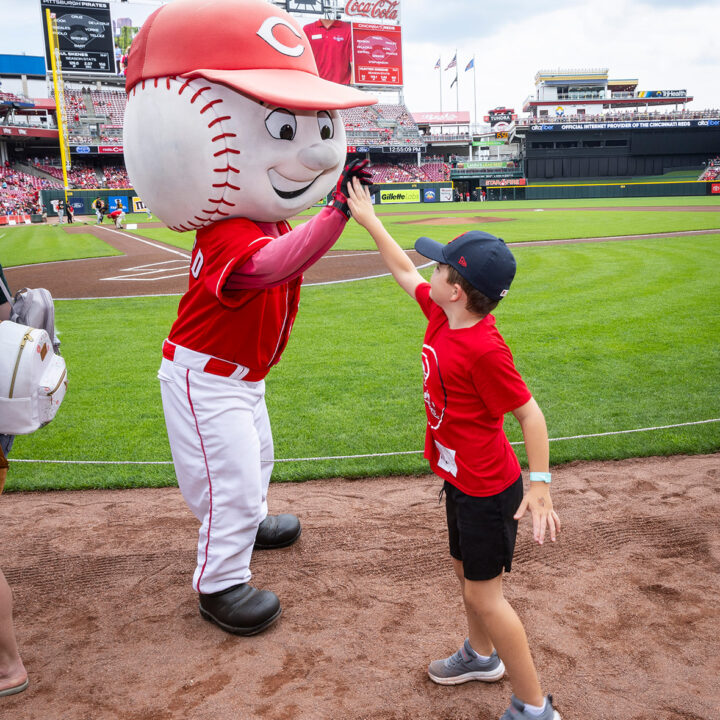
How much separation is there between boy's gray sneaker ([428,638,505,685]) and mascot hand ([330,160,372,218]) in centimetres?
181

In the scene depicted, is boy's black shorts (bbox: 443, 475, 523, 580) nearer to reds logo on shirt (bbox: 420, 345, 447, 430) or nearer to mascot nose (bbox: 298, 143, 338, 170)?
reds logo on shirt (bbox: 420, 345, 447, 430)

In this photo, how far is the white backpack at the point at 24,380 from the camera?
2.55 metres

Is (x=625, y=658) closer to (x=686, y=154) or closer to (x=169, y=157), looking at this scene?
(x=169, y=157)

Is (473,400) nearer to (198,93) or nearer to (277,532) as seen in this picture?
(198,93)

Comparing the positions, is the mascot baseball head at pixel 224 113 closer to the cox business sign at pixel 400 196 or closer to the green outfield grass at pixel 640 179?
the cox business sign at pixel 400 196

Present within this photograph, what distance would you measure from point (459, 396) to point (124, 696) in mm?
1789

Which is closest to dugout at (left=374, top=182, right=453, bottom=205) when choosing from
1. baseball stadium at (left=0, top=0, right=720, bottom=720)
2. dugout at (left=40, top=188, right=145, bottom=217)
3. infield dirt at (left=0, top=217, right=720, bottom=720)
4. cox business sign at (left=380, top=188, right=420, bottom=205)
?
cox business sign at (left=380, top=188, right=420, bottom=205)

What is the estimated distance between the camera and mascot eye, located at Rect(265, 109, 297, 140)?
2.77 metres

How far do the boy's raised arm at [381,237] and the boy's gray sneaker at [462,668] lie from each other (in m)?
1.46

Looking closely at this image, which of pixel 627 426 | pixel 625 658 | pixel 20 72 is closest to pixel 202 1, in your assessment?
pixel 625 658

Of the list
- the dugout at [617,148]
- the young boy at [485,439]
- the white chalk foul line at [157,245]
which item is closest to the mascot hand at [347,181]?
the young boy at [485,439]

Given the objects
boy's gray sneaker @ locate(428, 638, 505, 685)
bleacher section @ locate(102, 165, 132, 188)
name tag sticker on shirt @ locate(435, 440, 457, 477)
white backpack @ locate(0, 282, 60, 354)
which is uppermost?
bleacher section @ locate(102, 165, 132, 188)

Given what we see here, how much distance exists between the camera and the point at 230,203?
282 centimetres

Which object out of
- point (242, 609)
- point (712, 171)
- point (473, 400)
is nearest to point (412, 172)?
point (712, 171)
